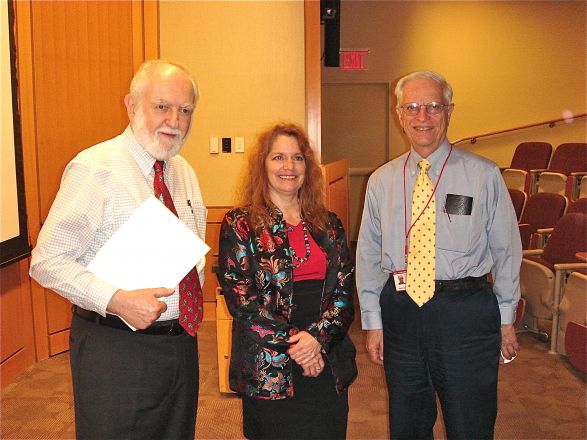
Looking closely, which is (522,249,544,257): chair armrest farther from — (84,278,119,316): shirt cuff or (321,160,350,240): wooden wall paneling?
(84,278,119,316): shirt cuff

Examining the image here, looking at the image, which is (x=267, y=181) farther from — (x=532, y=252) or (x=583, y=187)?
(x=583, y=187)

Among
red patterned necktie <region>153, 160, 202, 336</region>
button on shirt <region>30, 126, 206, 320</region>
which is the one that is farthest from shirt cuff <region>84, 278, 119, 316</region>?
red patterned necktie <region>153, 160, 202, 336</region>

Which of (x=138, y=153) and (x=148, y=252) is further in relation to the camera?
(x=138, y=153)

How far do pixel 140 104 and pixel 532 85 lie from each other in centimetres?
885

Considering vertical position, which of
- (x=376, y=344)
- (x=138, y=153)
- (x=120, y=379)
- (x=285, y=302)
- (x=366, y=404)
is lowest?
(x=366, y=404)

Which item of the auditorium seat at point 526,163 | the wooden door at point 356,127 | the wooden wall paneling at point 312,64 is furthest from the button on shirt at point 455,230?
the wooden door at point 356,127

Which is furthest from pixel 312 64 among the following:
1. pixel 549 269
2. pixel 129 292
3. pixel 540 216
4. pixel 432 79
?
pixel 129 292

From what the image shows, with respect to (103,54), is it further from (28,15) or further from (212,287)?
(212,287)

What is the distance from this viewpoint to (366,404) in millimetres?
3295

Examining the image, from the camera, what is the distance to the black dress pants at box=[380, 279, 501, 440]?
1.98m

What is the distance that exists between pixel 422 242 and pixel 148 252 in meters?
1.00

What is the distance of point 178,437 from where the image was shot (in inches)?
66.9

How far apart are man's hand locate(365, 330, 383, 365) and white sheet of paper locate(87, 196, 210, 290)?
902 millimetres

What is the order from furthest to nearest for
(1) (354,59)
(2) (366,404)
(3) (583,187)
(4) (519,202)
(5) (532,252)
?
(1) (354,59), (3) (583,187), (4) (519,202), (5) (532,252), (2) (366,404)
